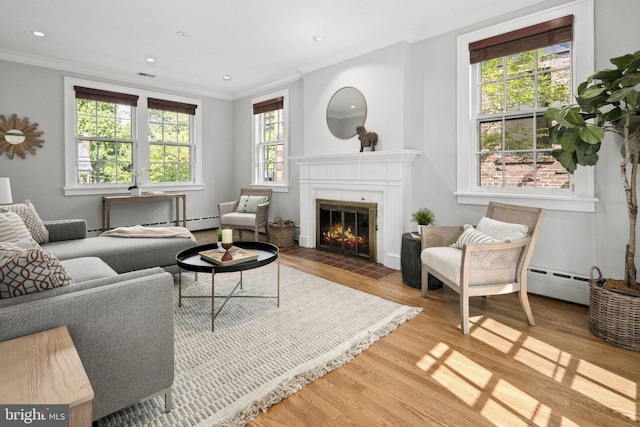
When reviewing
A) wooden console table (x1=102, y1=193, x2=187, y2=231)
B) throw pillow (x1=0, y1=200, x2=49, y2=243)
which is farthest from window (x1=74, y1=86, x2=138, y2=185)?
throw pillow (x1=0, y1=200, x2=49, y2=243)

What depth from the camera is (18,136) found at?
472 cm

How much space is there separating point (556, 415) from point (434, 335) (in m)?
0.87

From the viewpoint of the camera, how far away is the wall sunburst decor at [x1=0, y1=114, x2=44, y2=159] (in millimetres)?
4633

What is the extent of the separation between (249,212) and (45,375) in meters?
4.87

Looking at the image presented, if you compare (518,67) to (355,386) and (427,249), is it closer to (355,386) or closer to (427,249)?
(427,249)

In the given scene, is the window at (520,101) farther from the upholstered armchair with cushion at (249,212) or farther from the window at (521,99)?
the upholstered armchair with cushion at (249,212)

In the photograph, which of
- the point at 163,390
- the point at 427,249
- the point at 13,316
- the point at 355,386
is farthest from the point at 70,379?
the point at 427,249

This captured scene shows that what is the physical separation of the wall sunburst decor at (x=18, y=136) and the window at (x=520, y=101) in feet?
18.3

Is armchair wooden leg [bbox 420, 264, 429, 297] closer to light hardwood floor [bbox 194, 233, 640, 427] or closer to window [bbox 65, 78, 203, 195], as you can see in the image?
light hardwood floor [bbox 194, 233, 640, 427]

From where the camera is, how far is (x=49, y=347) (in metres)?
1.15

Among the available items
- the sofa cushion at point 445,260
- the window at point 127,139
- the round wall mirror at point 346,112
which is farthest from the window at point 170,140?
the sofa cushion at point 445,260

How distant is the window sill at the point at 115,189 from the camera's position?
5267 millimetres

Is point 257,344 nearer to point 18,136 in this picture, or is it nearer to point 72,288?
A: point 72,288

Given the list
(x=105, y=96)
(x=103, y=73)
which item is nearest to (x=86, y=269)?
(x=105, y=96)
